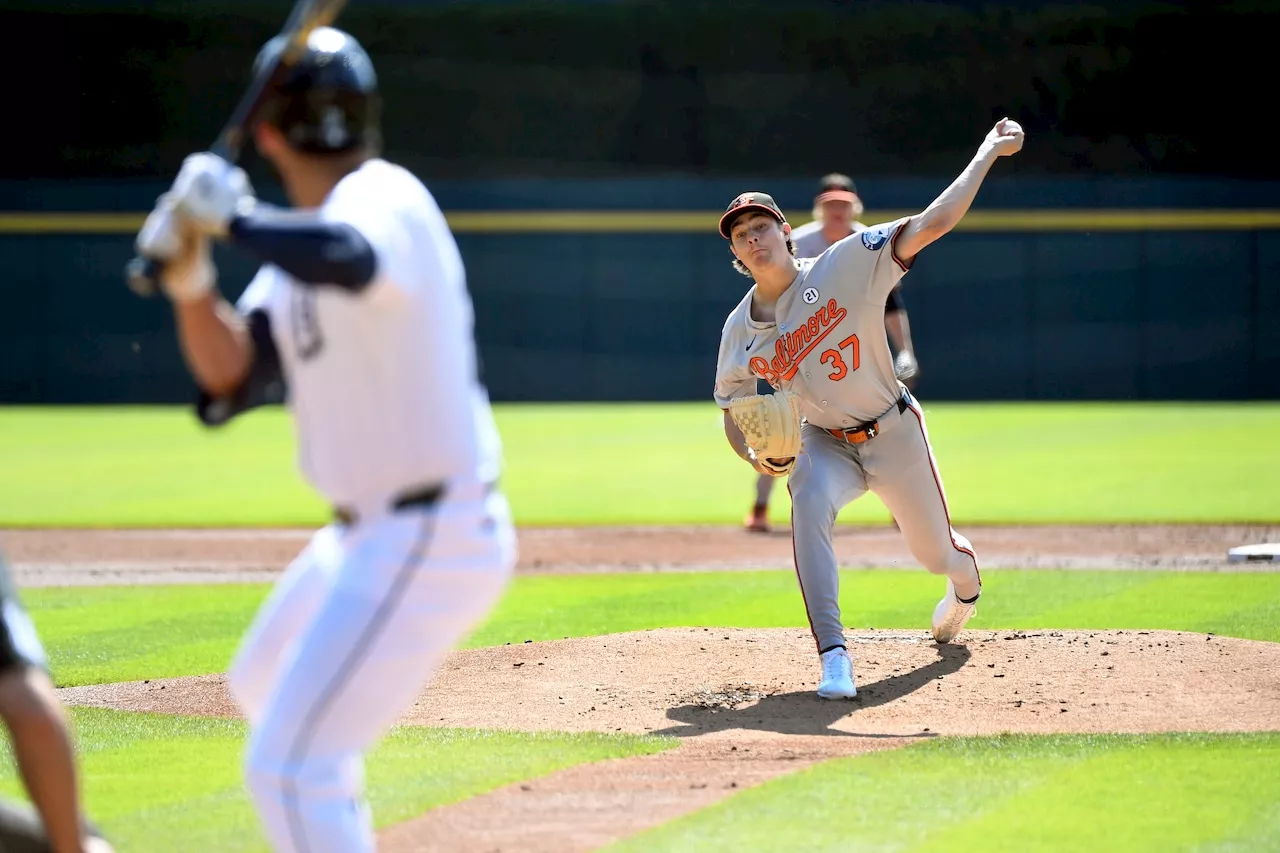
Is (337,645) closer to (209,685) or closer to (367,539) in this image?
(367,539)

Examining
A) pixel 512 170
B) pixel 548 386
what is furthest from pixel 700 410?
pixel 512 170

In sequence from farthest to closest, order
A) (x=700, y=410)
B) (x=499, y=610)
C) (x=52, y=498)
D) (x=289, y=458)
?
1. (x=700, y=410)
2. (x=289, y=458)
3. (x=52, y=498)
4. (x=499, y=610)

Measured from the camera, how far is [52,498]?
1404 cm

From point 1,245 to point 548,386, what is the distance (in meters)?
8.43

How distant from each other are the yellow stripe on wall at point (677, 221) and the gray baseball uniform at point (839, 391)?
17112 millimetres

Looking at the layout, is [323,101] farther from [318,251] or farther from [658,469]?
[658,469]

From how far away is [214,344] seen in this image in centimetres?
305

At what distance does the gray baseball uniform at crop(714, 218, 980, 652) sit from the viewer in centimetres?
616

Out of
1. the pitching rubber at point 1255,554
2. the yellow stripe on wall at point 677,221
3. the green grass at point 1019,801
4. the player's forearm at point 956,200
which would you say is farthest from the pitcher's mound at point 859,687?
the yellow stripe on wall at point 677,221

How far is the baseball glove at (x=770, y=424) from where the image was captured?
6.02 m

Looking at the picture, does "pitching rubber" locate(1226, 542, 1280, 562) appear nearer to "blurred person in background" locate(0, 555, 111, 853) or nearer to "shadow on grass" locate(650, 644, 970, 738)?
"shadow on grass" locate(650, 644, 970, 738)

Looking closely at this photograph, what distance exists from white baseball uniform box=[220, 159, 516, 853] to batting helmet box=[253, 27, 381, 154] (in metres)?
0.16

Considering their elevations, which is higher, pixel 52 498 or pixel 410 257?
pixel 410 257

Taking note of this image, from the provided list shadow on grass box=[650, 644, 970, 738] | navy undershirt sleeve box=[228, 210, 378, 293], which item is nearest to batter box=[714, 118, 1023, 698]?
Result: shadow on grass box=[650, 644, 970, 738]
